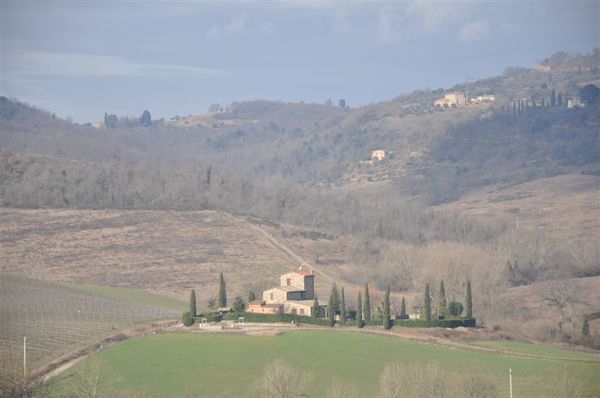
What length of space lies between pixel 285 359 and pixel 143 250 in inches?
2115

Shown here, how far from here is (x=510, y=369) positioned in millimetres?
70625

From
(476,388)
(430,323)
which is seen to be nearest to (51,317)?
(430,323)

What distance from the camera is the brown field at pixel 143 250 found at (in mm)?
114188

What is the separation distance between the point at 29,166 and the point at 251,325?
81248 mm

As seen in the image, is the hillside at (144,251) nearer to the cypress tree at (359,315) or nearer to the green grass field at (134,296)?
the green grass field at (134,296)

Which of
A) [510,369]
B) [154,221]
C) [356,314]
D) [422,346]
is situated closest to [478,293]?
[356,314]

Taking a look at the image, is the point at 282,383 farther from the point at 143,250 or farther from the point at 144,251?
the point at 143,250

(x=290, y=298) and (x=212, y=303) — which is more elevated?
(x=290, y=298)

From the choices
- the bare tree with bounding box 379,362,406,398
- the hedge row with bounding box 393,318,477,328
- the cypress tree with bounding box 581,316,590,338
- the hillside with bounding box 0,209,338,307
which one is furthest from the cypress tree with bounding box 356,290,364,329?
the hillside with bounding box 0,209,338,307

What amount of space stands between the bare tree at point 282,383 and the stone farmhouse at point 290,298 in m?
20.8

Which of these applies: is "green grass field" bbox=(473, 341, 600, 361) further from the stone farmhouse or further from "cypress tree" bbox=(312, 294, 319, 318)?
the stone farmhouse

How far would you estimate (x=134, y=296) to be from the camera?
104 m

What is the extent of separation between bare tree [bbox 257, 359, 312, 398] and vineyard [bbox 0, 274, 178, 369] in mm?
12616

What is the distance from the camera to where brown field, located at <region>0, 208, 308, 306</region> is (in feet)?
375
